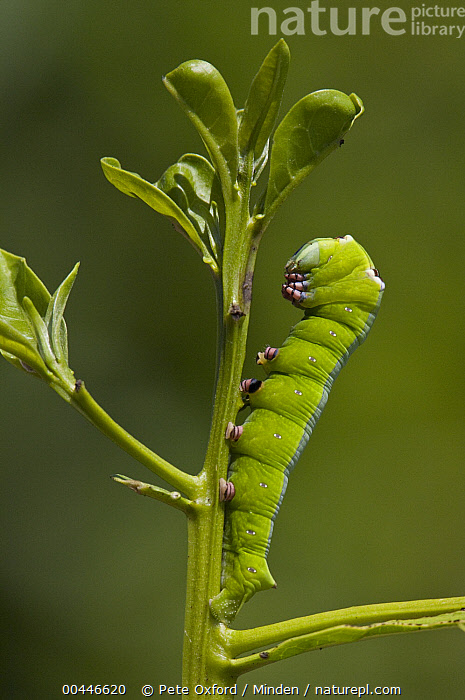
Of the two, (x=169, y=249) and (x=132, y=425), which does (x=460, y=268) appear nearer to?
(x=169, y=249)

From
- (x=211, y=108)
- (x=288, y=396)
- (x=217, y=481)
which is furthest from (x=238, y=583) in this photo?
(x=211, y=108)

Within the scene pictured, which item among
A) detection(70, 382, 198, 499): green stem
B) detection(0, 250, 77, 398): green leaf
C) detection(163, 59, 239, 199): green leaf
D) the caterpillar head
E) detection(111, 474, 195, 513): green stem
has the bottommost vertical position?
detection(111, 474, 195, 513): green stem

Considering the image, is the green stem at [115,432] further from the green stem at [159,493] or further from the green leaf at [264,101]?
the green leaf at [264,101]

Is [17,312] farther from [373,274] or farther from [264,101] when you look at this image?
[373,274]

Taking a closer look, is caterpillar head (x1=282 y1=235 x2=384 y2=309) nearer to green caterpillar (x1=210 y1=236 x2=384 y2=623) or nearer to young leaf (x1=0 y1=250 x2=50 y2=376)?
green caterpillar (x1=210 y1=236 x2=384 y2=623)

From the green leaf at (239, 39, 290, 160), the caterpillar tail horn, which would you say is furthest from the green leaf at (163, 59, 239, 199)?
the caterpillar tail horn

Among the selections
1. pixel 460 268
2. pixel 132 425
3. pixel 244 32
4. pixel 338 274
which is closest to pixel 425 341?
pixel 460 268
